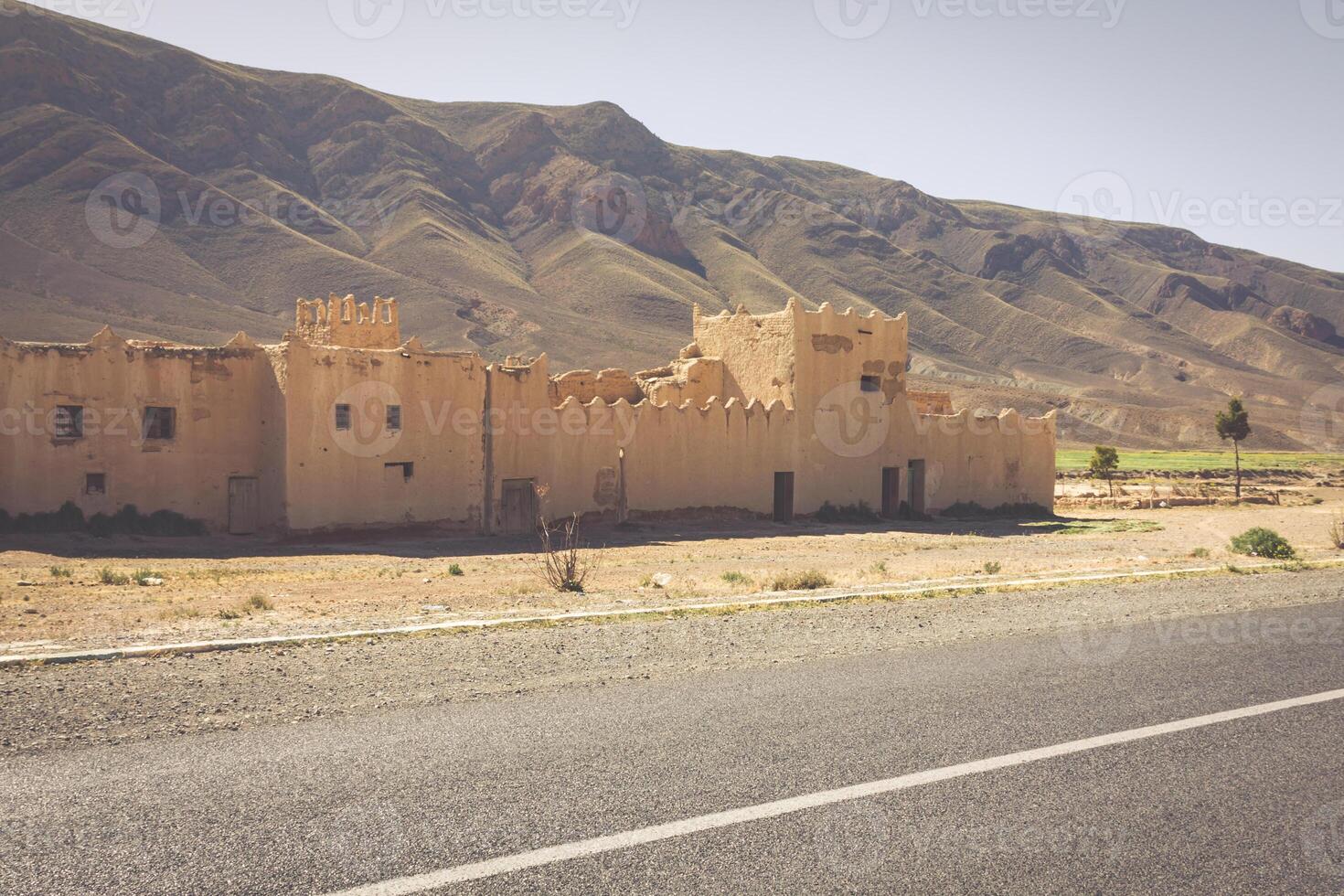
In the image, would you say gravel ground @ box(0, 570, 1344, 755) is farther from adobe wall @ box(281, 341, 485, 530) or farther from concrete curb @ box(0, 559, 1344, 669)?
adobe wall @ box(281, 341, 485, 530)

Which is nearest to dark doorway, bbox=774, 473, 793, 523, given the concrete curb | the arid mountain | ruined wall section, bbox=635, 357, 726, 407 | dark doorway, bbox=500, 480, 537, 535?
ruined wall section, bbox=635, 357, 726, 407

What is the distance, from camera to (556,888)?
3.94 m

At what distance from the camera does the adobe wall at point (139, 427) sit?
67.8 feet

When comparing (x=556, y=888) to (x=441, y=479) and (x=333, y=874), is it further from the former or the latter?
(x=441, y=479)

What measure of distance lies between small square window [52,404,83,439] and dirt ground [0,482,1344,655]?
2220mm

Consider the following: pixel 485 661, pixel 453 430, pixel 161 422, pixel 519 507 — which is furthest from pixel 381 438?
pixel 485 661

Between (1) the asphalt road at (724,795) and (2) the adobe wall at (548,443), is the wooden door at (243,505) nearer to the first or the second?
(2) the adobe wall at (548,443)

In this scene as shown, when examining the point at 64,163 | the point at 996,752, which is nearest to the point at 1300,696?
the point at 996,752

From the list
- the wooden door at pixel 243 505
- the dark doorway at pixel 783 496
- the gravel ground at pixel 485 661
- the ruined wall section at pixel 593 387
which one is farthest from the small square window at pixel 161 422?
the dark doorway at pixel 783 496

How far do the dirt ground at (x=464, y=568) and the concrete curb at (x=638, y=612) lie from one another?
1.66 ft

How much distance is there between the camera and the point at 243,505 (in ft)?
75.8

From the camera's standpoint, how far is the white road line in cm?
400

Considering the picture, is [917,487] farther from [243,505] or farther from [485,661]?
[485,661]

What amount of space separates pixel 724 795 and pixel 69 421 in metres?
20.4
